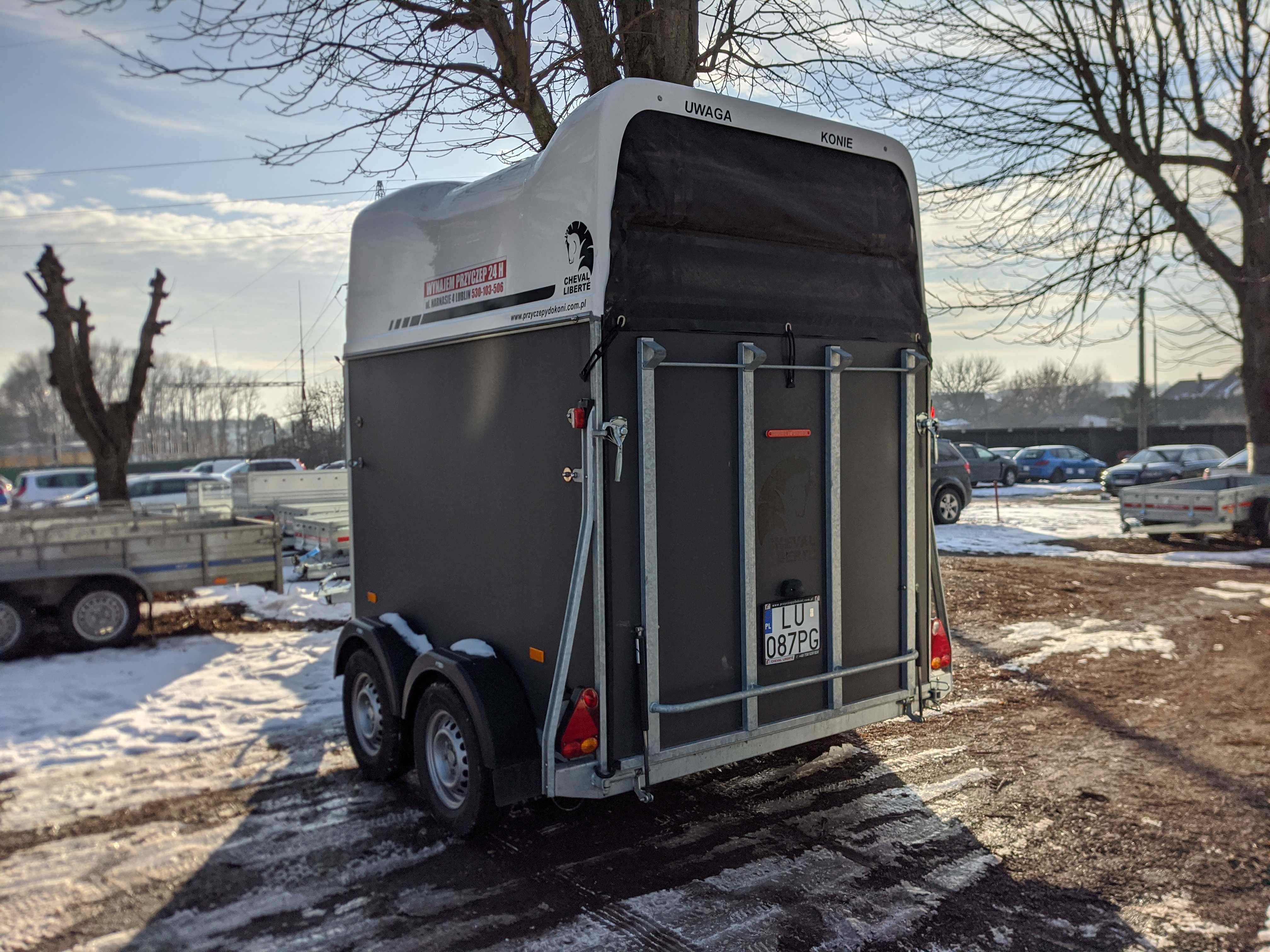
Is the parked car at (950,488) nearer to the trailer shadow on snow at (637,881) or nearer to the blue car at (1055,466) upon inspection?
the trailer shadow on snow at (637,881)

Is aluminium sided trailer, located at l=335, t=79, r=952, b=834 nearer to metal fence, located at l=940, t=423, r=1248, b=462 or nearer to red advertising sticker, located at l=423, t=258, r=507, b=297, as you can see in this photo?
red advertising sticker, located at l=423, t=258, r=507, b=297

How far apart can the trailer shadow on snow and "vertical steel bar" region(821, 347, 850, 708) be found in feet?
2.72

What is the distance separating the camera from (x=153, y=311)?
17.2 meters

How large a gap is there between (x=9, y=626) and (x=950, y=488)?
16560 mm

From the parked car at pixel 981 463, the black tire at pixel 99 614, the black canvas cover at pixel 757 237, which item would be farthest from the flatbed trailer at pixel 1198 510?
the black tire at pixel 99 614

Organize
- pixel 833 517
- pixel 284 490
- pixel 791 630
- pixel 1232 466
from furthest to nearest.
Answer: pixel 1232 466
pixel 284 490
pixel 833 517
pixel 791 630

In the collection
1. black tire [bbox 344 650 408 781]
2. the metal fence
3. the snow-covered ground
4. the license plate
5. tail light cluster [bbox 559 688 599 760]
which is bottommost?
the snow-covered ground

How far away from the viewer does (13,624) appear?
8531mm

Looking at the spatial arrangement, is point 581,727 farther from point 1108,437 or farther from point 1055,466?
point 1108,437

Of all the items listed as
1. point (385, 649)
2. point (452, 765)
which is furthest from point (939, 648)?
point (385, 649)

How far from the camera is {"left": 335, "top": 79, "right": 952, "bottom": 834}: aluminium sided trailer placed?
4.04m

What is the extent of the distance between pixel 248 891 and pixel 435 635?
1642 millimetres

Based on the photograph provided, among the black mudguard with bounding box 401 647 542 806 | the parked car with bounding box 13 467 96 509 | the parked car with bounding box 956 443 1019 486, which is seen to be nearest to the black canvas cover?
the black mudguard with bounding box 401 647 542 806

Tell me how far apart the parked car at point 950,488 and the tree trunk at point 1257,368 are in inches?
211
